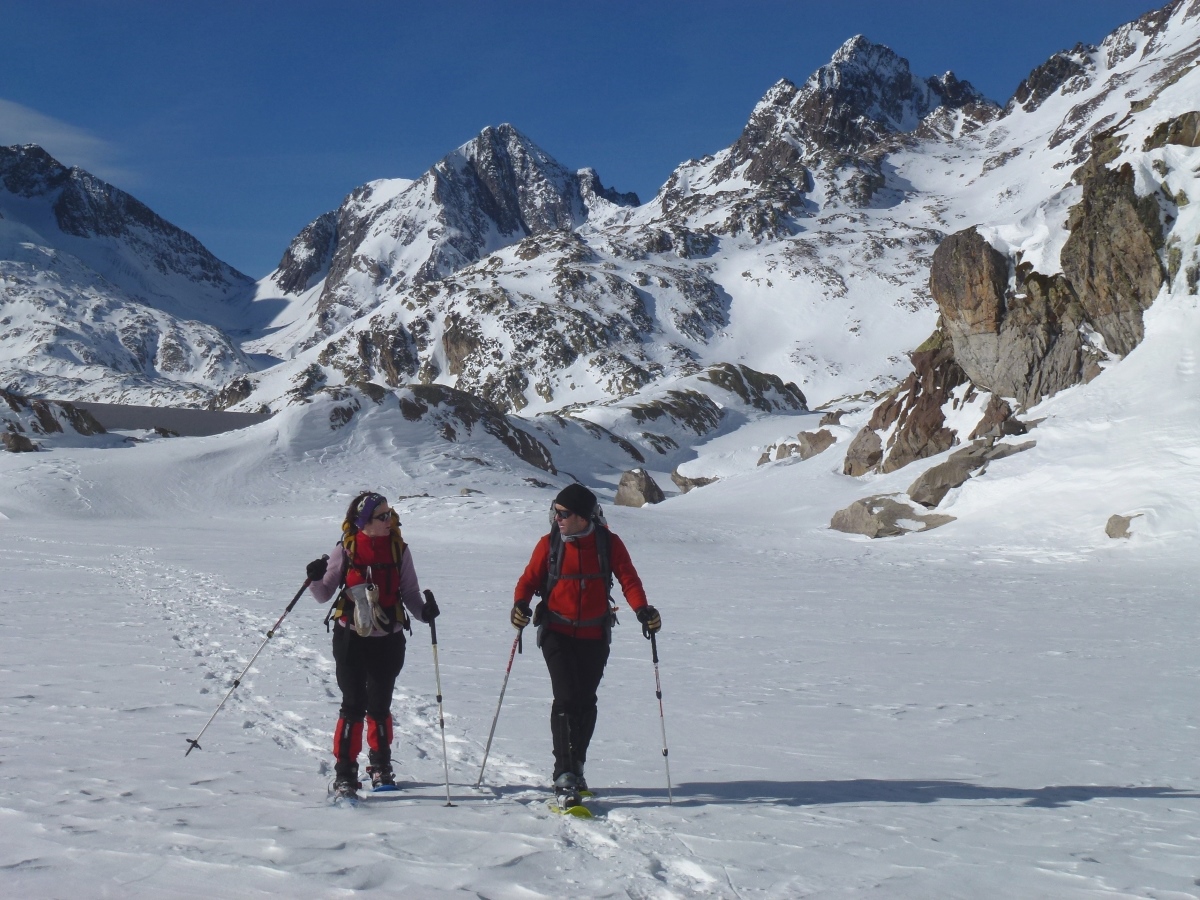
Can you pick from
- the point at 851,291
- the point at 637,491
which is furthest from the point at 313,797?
the point at 851,291

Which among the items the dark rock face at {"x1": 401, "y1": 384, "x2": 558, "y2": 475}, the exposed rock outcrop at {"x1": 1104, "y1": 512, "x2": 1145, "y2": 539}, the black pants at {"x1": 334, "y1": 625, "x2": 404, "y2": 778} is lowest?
the black pants at {"x1": 334, "y1": 625, "x2": 404, "y2": 778}

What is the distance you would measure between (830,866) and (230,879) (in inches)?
107

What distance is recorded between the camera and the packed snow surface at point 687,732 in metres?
4.21

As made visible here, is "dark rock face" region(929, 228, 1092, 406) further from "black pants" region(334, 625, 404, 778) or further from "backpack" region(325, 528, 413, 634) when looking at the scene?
"black pants" region(334, 625, 404, 778)

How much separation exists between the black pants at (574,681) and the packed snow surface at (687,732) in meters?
0.42

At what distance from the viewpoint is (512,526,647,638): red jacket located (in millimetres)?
5367

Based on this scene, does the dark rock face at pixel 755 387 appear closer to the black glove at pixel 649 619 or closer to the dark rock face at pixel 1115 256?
the dark rock face at pixel 1115 256

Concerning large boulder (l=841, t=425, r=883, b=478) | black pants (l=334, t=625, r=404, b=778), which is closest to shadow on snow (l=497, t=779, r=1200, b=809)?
black pants (l=334, t=625, r=404, b=778)

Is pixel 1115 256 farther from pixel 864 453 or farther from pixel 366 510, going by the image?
pixel 366 510

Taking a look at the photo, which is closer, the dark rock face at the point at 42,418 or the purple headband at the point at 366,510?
the purple headband at the point at 366,510

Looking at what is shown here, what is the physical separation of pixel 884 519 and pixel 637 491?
1719 centimetres

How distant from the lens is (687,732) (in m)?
6.97

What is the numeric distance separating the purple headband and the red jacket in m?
1.04

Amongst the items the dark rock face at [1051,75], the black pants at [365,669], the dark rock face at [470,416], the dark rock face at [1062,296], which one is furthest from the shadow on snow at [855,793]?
the dark rock face at [1051,75]
